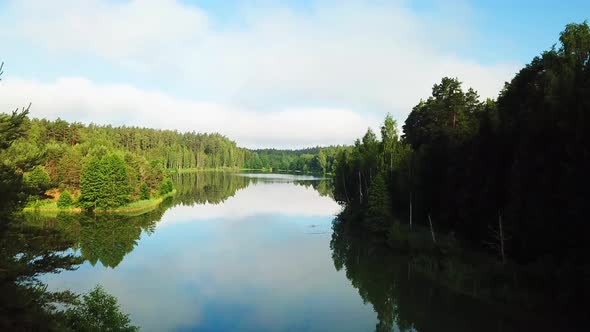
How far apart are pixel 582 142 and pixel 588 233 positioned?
4.58 meters

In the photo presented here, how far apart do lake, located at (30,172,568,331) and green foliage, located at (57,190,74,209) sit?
21.1 feet

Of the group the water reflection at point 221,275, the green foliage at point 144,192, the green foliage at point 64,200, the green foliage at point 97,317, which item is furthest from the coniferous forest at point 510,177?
the green foliage at point 64,200

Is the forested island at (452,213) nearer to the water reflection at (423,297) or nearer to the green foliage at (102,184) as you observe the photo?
the water reflection at (423,297)

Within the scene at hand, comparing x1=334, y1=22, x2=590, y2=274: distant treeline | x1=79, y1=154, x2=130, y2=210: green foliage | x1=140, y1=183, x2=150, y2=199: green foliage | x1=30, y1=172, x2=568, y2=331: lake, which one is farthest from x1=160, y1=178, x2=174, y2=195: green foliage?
x1=334, y1=22, x2=590, y2=274: distant treeline

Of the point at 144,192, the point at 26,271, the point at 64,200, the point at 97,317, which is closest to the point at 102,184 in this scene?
the point at 64,200

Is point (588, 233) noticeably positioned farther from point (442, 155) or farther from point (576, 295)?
point (442, 155)

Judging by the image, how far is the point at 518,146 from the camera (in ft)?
88.7

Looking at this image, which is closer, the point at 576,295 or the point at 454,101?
the point at 576,295

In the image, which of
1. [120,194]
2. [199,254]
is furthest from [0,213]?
[120,194]

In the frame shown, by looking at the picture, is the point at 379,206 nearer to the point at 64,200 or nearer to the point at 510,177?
the point at 510,177

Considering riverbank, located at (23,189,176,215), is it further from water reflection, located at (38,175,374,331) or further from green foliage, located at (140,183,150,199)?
water reflection, located at (38,175,374,331)

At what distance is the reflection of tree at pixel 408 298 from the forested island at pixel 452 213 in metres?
0.24

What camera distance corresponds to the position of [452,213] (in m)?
38.0

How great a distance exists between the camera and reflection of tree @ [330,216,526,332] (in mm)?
24098
